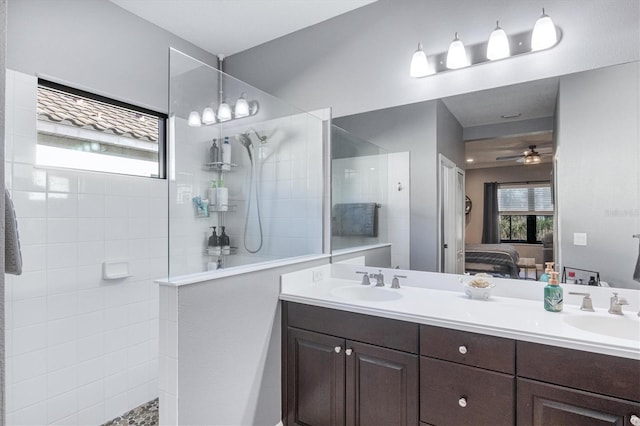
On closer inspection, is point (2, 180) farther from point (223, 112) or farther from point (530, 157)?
point (530, 157)

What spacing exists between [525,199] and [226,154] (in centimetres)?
181

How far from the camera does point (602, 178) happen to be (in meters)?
1.60

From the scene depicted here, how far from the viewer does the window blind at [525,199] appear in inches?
70.2

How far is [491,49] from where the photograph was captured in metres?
1.83

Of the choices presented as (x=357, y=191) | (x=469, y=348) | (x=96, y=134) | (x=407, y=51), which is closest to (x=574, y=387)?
(x=469, y=348)

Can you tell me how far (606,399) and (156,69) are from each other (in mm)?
3124

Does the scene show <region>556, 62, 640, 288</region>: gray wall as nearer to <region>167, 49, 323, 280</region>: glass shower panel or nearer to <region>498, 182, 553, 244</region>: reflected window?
<region>498, 182, 553, 244</region>: reflected window

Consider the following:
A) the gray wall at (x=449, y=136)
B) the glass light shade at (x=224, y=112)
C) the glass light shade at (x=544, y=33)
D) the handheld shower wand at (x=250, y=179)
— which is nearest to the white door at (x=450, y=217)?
the gray wall at (x=449, y=136)

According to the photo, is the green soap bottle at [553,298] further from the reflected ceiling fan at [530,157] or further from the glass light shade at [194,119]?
the glass light shade at [194,119]

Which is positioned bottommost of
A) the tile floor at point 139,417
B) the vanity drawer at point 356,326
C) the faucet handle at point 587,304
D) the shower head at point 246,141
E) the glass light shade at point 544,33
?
the tile floor at point 139,417

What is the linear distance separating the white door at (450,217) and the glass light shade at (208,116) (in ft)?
4.72

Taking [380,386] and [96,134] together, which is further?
[96,134]

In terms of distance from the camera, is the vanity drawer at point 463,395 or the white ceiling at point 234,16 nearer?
the vanity drawer at point 463,395

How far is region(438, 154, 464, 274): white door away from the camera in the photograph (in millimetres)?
2021
